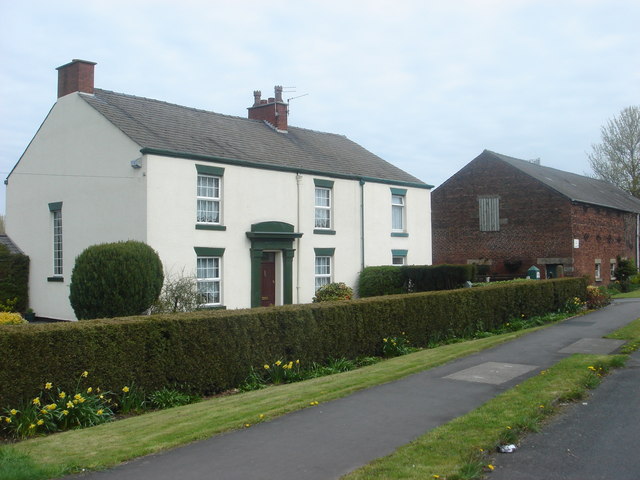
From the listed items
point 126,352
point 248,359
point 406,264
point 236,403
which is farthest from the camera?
point 406,264

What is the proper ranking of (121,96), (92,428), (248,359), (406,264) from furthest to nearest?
(406,264) → (121,96) → (248,359) → (92,428)

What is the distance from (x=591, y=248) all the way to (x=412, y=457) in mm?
35463

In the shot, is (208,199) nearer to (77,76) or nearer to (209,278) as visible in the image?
(209,278)

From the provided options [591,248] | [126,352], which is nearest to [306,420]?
[126,352]

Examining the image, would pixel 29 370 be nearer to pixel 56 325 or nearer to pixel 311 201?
pixel 56 325

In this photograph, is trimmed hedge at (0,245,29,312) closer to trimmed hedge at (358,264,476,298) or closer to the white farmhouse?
the white farmhouse

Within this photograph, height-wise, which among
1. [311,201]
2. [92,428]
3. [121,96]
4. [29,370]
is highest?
[121,96]

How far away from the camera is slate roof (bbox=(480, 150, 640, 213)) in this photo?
38.6 meters

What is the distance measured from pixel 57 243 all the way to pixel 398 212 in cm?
1414

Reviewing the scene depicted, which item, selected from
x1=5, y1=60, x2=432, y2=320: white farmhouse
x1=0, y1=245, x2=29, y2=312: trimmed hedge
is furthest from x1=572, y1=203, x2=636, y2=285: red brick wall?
x1=0, y1=245, x2=29, y2=312: trimmed hedge

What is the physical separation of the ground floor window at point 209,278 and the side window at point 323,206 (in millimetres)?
4940

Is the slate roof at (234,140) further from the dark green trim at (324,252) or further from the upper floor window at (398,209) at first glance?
the dark green trim at (324,252)

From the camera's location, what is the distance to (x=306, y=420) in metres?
8.48

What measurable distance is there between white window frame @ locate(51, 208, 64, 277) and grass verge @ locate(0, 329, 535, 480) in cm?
1343
